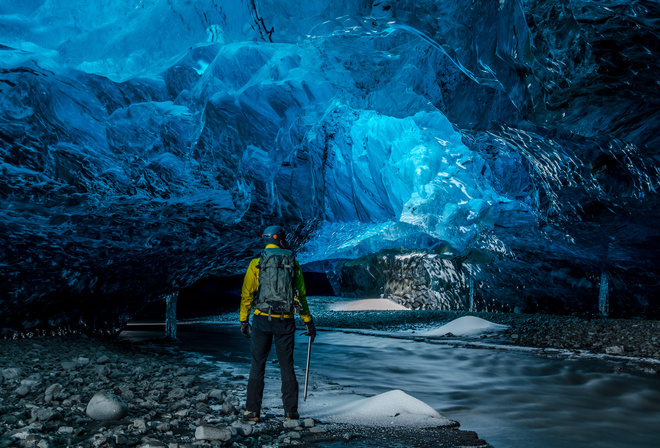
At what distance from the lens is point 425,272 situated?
984 inches

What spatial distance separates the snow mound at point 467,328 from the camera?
A: 13.5 meters

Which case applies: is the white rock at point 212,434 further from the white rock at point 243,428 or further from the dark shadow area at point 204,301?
the dark shadow area at point 204,301

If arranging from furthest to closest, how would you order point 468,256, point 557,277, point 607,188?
point 468,256, point 557,277, point 607,188

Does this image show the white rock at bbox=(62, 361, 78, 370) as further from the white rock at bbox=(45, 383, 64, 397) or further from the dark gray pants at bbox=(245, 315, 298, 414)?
the dark gray pants at bbox=(245, 315, 298, 414)

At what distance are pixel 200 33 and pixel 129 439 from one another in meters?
4.75

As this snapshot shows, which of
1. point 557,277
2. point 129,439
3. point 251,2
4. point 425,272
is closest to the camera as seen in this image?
point 129,439

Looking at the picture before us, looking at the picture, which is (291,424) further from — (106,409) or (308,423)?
(106,409)

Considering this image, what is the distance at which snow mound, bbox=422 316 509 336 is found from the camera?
13547 millimetres

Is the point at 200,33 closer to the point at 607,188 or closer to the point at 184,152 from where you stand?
the point at 184,152

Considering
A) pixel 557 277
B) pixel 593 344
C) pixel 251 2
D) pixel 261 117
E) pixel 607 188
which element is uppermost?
pixel 251 2

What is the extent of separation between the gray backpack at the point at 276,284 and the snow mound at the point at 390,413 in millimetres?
1093

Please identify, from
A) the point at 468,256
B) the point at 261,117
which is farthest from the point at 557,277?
the point at 261,117

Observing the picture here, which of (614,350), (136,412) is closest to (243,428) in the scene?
(136,412)

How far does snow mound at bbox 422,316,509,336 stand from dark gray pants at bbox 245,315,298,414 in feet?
34.6
